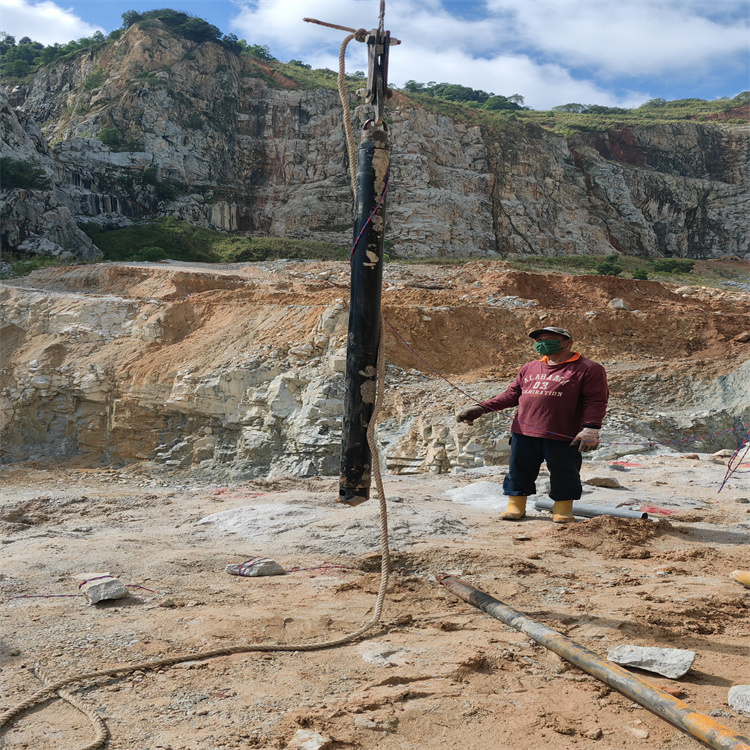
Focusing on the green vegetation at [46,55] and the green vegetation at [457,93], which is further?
the green vegetation at [457,93]

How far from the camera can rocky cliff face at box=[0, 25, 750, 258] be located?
→ 36125 mm

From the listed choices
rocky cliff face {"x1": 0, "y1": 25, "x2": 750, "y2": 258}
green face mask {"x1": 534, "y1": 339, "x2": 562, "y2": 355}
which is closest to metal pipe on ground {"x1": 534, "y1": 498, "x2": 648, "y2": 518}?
green face mask {"x1": 534, "y1": 339, "x2": 562, "y2": 355}

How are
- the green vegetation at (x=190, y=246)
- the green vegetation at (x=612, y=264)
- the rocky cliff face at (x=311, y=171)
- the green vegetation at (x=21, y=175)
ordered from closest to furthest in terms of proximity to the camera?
the green vegetation at (x=21, y=175)
the green vegetation at (x=612, y=264)
the green vegetation at (x=190, y=246)
the rocky cliff face at (x=311, y=171)

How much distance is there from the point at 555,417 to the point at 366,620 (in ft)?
7.96

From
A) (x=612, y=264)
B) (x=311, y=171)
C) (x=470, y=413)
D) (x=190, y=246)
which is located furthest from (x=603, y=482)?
(x=311, y=171)

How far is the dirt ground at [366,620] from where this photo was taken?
6.50ft

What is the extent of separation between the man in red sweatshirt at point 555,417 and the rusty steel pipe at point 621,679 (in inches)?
74.8

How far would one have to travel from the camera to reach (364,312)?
3291 mm

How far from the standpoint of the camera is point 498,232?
1512 inches

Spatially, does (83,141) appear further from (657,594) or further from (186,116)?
(657,594)

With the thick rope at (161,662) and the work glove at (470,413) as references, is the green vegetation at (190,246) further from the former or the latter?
the thick rope at (161,662)

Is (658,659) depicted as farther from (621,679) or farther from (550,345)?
(550,345)

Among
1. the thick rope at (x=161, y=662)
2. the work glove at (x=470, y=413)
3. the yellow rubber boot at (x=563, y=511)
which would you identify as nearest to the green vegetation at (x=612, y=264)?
the work glove at (x=470, y=413)

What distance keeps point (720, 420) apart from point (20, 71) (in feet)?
171
